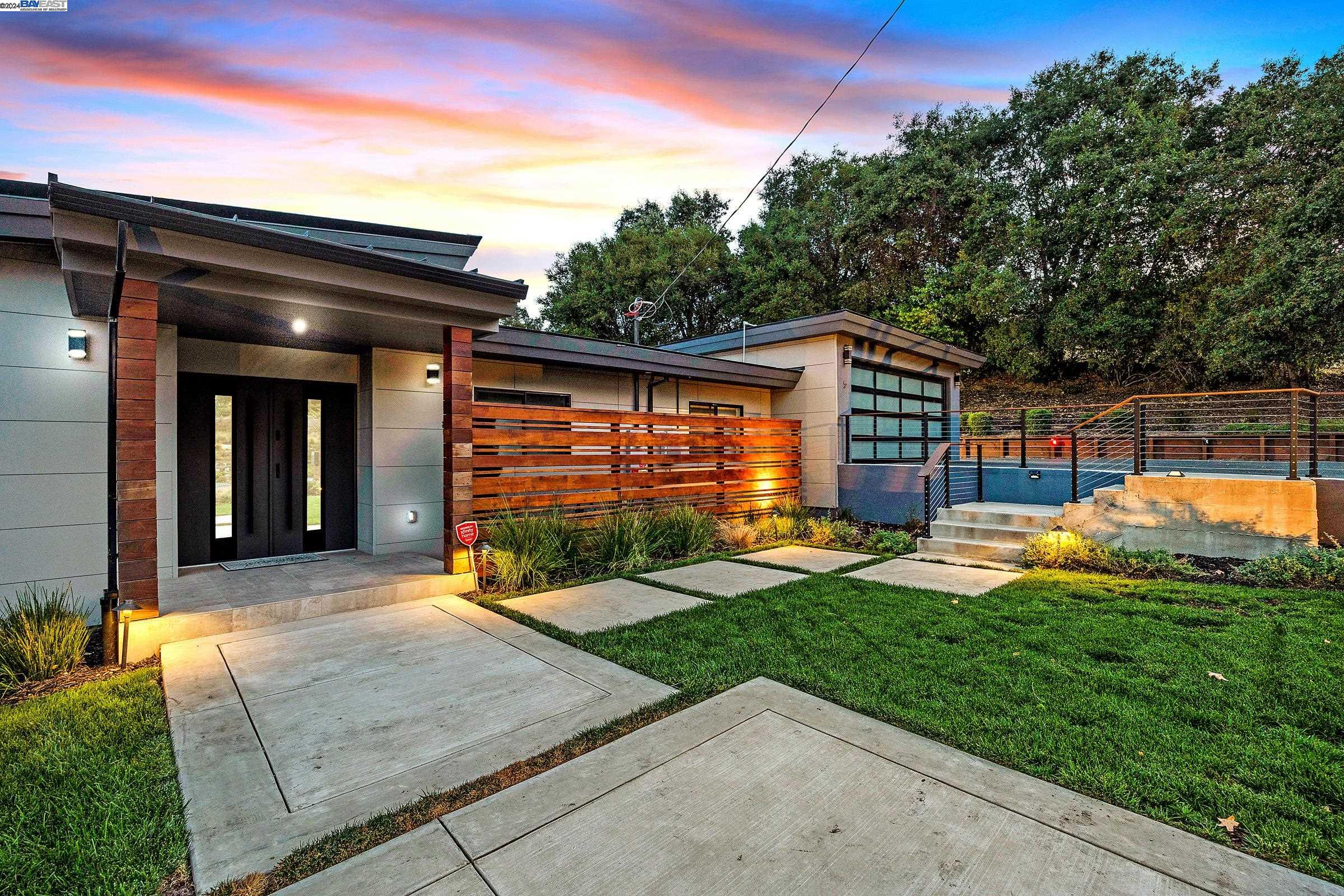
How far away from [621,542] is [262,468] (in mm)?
4040

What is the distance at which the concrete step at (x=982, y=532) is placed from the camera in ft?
23.0

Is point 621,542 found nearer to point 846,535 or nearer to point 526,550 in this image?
point 526,550

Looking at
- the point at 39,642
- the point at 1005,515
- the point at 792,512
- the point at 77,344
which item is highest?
the point at 77,344

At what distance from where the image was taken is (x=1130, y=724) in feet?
8.87

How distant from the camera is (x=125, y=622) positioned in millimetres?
3834

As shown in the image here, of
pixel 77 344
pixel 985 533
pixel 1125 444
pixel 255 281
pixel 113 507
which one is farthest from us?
pixel 1125 444

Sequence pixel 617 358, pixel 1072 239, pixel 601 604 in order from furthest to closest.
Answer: pixel 1072 239 < pixel 617 358 < pixel 601 604

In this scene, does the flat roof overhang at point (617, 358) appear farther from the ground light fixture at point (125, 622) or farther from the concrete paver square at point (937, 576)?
Answer: the concrete paver square at point (937, 576)

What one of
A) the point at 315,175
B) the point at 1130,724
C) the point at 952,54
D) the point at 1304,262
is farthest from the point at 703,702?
the point at 1304,262

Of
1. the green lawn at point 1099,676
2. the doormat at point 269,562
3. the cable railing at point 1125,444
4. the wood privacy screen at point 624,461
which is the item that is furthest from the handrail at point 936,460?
the doormat at point 269,562

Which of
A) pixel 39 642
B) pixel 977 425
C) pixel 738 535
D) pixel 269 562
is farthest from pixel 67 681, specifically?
pixel 977 425

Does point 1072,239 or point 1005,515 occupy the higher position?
point 1072,239

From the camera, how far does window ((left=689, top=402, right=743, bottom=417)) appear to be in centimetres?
1019

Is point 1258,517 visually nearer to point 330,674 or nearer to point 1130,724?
point 1130,724
